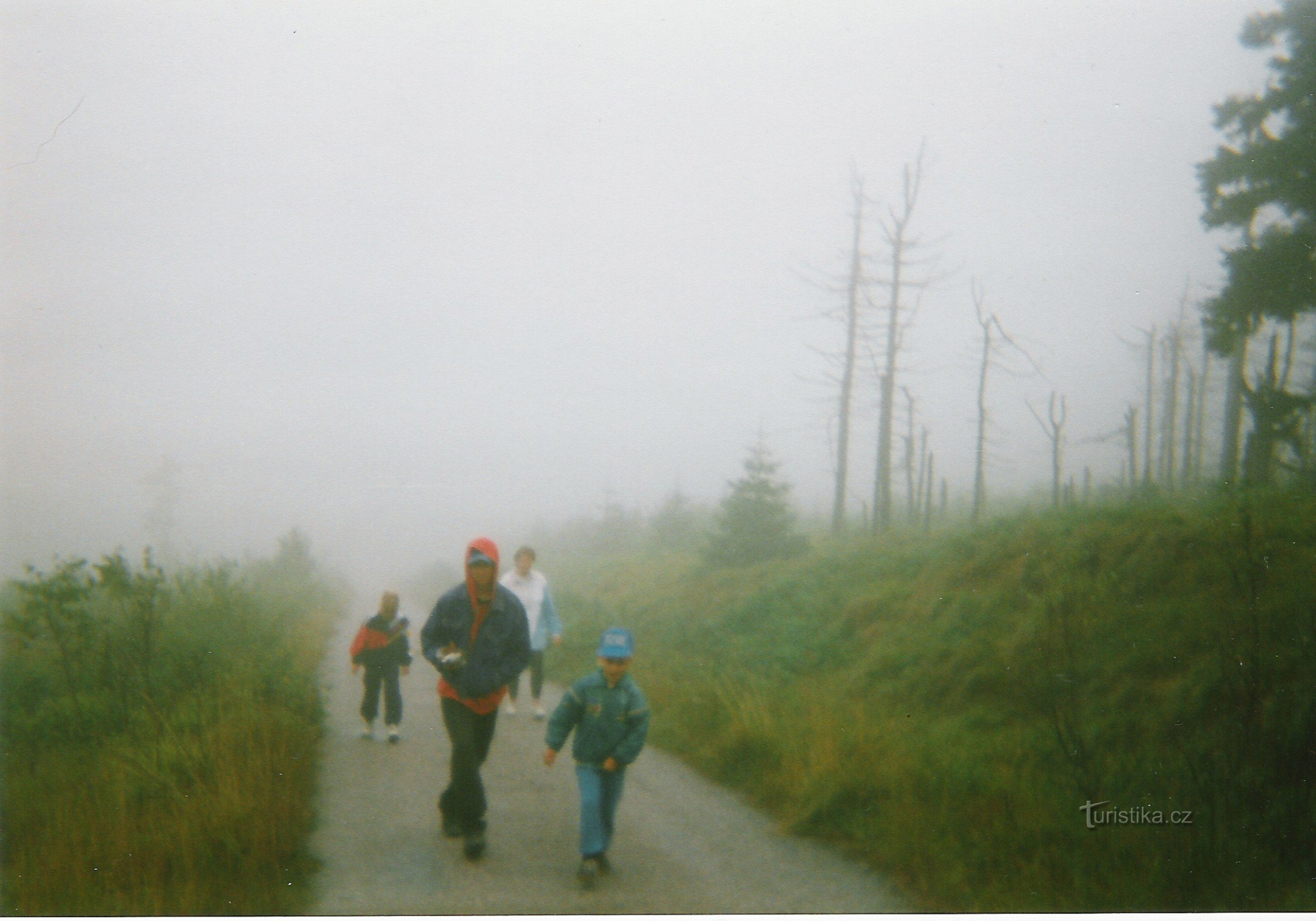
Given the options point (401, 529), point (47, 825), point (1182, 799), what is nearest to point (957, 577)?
point (1182, 799)

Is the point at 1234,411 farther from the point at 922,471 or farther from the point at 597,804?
the point at 597,804

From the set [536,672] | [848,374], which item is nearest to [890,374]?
[848,374]

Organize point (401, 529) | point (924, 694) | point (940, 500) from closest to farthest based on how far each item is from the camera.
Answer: point (924, 694)
point (401, 529)
point (940, 500)

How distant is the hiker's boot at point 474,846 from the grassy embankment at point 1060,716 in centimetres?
226

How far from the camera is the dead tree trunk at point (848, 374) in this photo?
10156 millimetres

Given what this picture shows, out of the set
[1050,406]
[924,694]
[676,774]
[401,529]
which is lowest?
[676,774]

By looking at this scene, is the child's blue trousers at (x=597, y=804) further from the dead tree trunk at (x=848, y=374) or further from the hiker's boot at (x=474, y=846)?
the dead tree trunk at (x=848, y=374)

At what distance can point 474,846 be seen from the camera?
492 cm

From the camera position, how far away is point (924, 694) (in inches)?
314

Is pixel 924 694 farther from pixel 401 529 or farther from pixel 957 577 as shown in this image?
pixel 401 529

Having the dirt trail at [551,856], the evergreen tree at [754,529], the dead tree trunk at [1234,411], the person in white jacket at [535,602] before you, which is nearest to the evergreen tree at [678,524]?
the evergreen tree at [754,529]

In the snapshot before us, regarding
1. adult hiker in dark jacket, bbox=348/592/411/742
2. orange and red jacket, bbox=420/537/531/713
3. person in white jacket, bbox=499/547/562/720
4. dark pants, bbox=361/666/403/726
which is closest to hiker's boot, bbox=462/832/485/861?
orange and red jacket, bbox=420/537/531/713

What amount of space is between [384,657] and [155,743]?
200 cm

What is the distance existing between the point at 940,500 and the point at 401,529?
9773 millimetres
